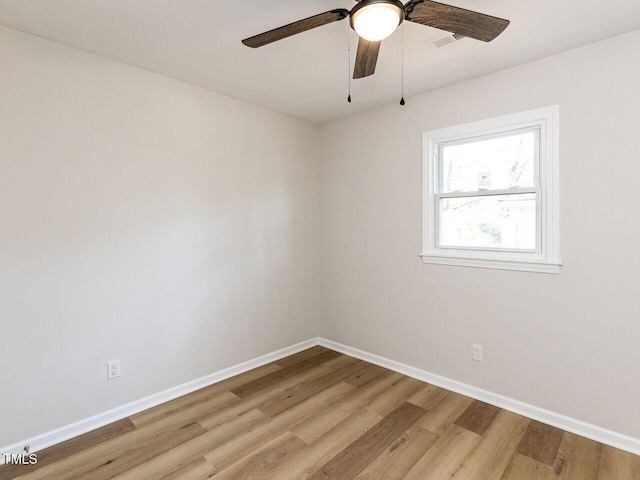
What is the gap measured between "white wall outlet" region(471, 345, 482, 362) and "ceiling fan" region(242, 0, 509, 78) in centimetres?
218

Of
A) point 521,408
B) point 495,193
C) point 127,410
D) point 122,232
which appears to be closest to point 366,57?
point 495,193

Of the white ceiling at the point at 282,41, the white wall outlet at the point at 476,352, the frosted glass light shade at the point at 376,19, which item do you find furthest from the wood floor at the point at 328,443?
the white ceiling at the point at 282,41

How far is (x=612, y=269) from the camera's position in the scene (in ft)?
7.08

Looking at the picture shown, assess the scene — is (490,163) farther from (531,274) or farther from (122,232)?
(122,232)

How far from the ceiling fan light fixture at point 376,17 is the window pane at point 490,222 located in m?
1.73

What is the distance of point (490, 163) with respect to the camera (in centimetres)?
273

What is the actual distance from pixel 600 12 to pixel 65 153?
129 inches

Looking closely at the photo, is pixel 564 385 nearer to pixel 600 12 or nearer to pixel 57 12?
pixel 600 12

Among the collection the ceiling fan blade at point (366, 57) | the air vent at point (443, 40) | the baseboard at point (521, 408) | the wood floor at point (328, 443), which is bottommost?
the wood floor at point (328, 443)

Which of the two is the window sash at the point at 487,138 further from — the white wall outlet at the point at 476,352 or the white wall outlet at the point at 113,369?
the white wall outlet at the point at 113,369

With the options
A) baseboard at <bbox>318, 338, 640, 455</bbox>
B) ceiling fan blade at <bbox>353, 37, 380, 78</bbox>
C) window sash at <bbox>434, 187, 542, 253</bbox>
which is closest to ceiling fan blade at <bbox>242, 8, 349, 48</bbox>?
ceiling fan blade at <bbox>353, 37, 380, 78</bbox>

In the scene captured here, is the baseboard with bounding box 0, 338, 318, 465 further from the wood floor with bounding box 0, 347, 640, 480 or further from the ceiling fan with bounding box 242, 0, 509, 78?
the ceiling fan with bounding box 242, 0, 509, 78

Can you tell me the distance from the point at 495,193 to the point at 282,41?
1903 millimetres

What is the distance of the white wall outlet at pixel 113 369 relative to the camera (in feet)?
7.95
